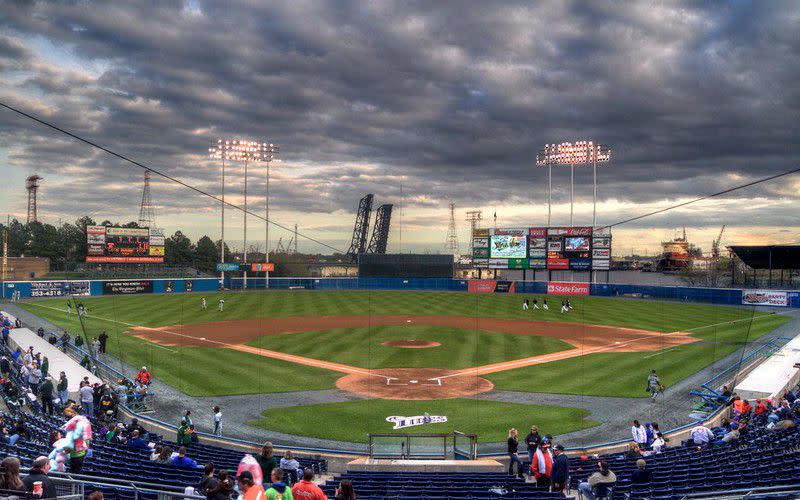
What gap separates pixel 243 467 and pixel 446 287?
261 feet

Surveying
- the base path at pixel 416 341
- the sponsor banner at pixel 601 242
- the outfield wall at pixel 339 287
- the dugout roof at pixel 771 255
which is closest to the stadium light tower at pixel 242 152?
the outfield wall at pixel 339 287

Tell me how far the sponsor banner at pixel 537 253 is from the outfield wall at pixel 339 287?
5342 millimetres

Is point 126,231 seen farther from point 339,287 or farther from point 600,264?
point 600,264

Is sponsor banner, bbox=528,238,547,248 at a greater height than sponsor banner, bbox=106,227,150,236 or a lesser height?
lesser

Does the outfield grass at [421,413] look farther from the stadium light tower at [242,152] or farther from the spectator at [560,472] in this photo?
the stadium light tower at [242,152]

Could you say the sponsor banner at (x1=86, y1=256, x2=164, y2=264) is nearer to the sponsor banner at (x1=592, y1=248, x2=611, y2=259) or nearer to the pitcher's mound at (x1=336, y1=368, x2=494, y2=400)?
the pitcher's mound at (x1=336, y1=368, x2=494, y2=400)

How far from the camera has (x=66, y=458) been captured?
10.6 metres

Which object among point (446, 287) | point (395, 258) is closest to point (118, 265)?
point (395, 258)

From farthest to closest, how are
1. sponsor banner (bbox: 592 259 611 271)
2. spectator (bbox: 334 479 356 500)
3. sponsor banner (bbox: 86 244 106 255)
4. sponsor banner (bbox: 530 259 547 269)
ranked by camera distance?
sponsor banner (bbox: 530 259 547 269), sponsor banner (bbox: 86 244 106 255), sponsor banner (bbox: 592 259 611 271), spectator (bbox: 334 479 356 500)

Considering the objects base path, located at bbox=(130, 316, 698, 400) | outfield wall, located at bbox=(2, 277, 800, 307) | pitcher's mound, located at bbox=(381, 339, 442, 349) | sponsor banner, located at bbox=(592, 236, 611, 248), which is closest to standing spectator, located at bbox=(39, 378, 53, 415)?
base path, located at bbox=(130, 316, 698, 400)

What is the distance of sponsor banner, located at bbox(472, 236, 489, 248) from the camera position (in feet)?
264

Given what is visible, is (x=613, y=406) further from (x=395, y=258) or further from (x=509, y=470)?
(x=395, y=258)

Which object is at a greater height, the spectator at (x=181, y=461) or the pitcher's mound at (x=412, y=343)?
the spectator at (x=181, y=461)

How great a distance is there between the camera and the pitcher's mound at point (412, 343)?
3719 cm
